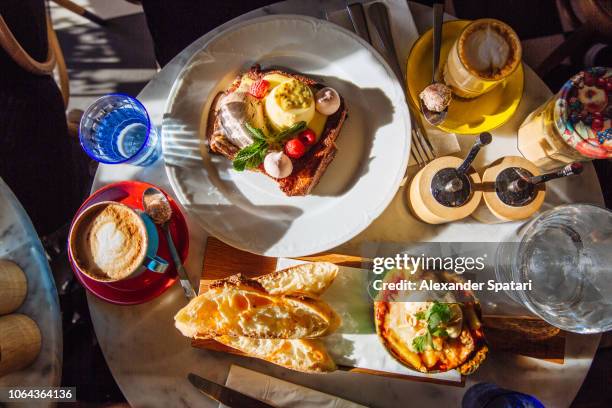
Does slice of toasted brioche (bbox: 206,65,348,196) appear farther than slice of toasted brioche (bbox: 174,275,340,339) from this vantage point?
Yes

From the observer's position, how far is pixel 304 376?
1.23 m

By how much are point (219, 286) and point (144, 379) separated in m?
0.37

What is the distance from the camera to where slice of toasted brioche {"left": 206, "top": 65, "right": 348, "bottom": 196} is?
124cm

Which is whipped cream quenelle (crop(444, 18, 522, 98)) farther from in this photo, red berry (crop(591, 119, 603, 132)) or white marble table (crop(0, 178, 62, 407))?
white marble table (crop(0, 178, 62, 407))

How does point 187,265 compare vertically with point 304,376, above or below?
above

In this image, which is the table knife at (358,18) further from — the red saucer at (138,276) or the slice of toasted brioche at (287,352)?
the slice of toasted brioche at (287,352)

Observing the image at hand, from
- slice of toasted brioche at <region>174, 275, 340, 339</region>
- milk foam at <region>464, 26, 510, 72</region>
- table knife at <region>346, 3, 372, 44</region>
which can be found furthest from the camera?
table knife at <region>346, 3, 372, 44</region>

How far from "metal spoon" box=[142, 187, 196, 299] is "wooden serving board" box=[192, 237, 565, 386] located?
0.14ft

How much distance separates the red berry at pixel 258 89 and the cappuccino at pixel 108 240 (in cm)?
46

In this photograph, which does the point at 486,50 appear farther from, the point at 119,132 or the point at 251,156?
the point at 119,132

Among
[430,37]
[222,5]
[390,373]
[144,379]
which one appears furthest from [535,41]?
[144,379]

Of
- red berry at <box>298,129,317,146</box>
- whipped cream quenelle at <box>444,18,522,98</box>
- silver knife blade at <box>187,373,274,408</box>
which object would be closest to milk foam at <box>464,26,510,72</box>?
whipped cream quenelle at <box>444,18,522,98</box>

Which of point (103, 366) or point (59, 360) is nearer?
point (59, 360)

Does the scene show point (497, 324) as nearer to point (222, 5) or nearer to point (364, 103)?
point (364, 103)
